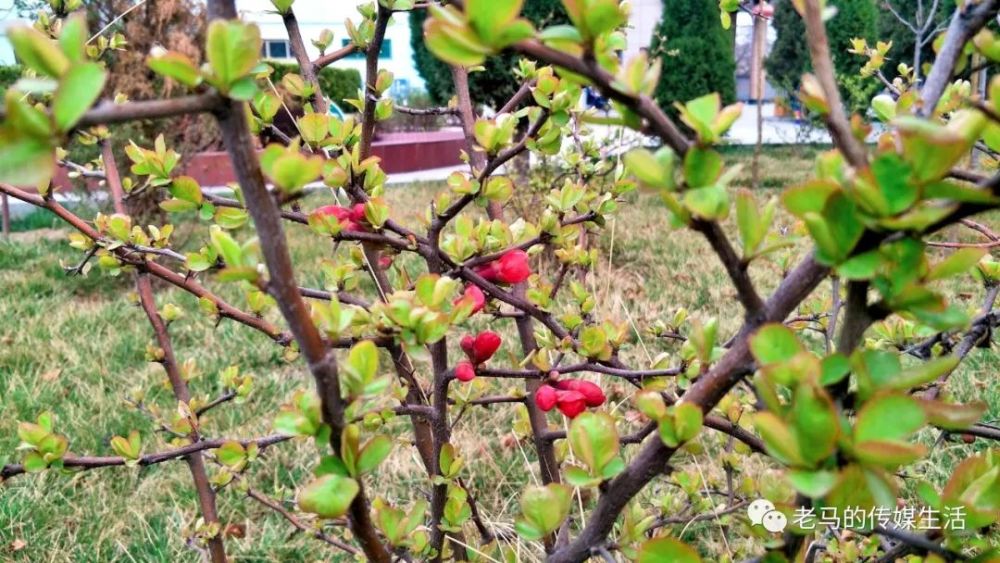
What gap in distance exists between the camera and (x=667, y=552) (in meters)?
0.46

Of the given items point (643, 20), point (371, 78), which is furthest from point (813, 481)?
point (643, 20)

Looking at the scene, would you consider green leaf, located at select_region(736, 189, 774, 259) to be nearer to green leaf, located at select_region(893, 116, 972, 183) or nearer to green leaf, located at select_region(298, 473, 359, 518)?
green leaf, located at select_region(893, 116, 972, 183)

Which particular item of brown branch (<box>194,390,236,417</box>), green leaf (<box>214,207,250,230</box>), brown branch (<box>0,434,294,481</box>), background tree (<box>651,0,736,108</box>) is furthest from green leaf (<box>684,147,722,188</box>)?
background tree (<box>651,0,736,108</box>)

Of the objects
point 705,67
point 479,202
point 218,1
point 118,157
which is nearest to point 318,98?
point 479,202

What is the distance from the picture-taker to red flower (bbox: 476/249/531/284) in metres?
0.75

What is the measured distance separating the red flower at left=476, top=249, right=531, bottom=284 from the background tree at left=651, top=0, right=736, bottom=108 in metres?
8.06

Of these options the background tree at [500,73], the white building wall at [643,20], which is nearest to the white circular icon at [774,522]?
the background tree at [500,73]

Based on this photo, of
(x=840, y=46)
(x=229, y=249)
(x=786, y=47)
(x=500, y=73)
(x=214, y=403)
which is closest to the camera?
(x=229, y=249)

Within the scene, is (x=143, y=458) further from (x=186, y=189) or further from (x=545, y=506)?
(x=545, y=506)

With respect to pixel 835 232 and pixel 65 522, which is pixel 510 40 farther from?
pixel 65 522

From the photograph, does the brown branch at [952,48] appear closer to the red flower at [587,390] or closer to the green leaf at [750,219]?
the green leaf at [750,219]

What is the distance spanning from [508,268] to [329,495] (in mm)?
364

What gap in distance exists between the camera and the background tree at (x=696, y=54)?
8.58 m

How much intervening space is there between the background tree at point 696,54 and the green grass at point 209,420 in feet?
17.2
